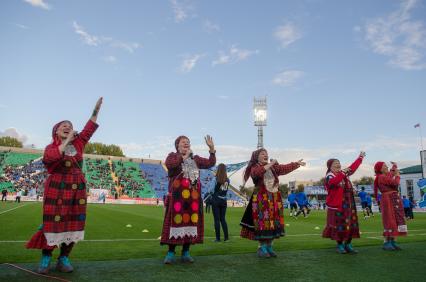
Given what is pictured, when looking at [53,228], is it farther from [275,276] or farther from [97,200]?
[97,200]

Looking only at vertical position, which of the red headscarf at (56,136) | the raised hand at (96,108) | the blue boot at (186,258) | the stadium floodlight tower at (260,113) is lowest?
the blue boot at (186,258)

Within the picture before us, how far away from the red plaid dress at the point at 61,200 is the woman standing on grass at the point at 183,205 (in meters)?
1.29

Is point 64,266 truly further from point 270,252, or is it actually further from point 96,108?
point 270,252

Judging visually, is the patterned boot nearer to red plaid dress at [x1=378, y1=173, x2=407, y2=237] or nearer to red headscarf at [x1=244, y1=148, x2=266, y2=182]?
red headscarf at [x1=244, y1=148, x2=266, y2=182]

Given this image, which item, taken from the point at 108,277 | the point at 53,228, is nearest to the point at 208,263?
the point at 108,277

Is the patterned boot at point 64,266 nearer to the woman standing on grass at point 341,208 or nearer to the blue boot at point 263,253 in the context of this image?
the blue boot at point 263,253

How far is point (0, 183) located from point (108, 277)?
4980cm

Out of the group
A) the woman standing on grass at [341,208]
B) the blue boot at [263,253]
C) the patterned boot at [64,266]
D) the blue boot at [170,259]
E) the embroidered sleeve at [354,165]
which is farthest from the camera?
the embroidered sleeve at [354,165]

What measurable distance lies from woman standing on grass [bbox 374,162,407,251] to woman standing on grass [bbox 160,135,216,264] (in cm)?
428

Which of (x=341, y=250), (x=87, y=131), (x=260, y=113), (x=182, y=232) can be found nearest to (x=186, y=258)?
(x=182, y=232)

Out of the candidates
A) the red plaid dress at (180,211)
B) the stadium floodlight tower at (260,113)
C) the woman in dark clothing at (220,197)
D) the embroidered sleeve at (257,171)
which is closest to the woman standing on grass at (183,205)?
the red plaid dress at (180,211)

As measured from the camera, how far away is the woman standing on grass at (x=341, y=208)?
6727mm

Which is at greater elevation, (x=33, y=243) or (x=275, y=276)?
(x=33, y=243)

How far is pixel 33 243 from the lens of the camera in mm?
4543
